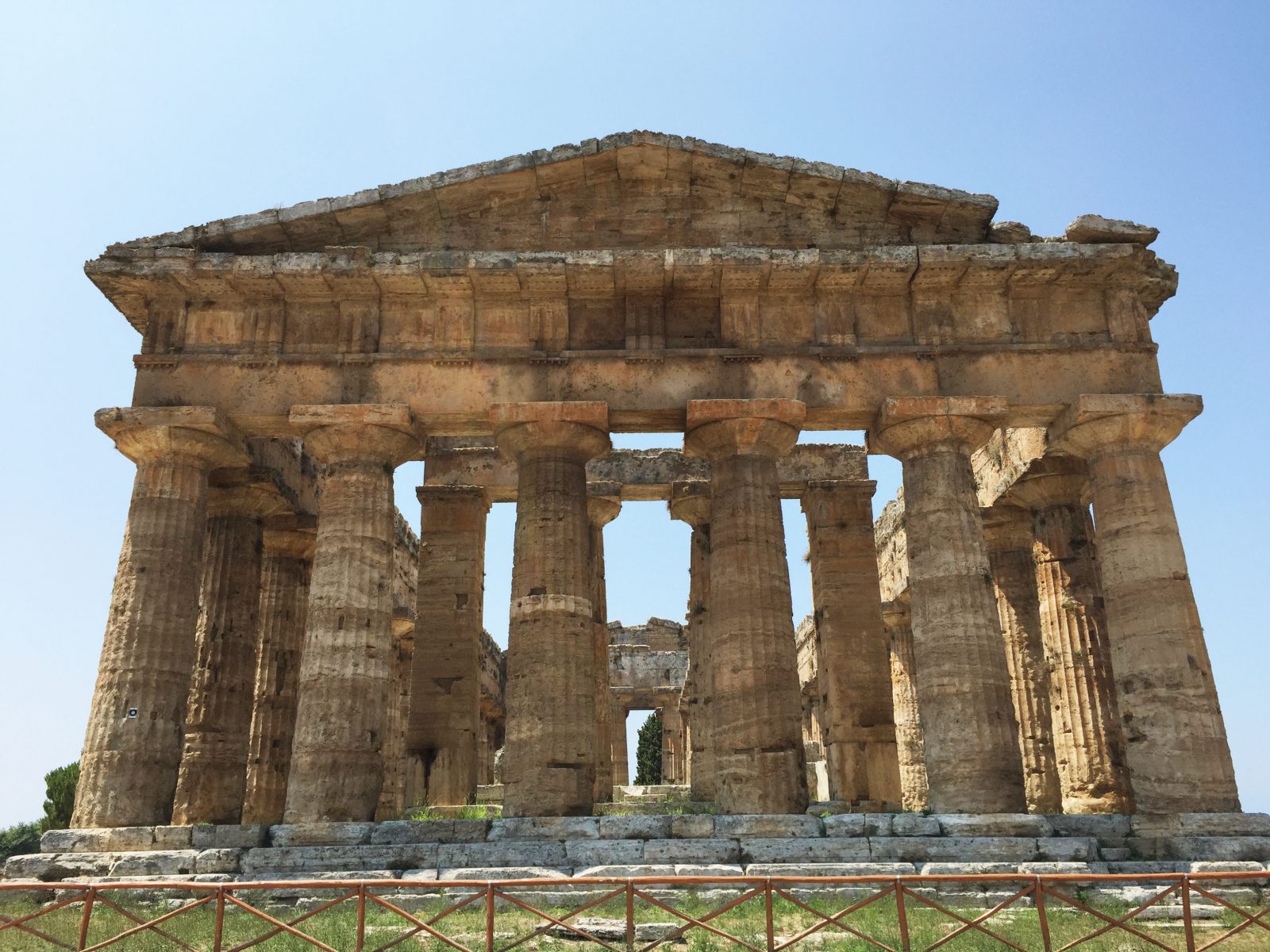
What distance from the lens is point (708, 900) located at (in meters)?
11.7

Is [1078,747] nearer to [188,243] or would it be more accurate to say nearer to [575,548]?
[575,548]

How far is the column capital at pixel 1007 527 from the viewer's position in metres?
20.9

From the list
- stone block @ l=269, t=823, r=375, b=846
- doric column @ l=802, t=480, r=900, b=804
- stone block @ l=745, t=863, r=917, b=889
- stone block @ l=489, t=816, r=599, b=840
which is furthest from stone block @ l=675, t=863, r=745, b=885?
doric column @ l=802, t=480, r=900, b=804

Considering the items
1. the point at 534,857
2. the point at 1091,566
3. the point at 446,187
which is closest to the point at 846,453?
the point at 1091,566

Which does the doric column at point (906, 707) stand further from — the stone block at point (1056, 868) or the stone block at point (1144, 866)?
the stone block at point (1056, 868)

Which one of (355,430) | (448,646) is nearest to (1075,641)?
(448,646)

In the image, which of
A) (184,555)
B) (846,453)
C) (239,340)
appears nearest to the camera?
→ (184,555)

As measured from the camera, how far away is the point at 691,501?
21.9 meters

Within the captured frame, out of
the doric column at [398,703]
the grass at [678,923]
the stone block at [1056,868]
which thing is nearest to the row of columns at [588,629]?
the stone block at [1056,868]

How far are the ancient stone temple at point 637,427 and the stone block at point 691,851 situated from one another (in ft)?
3.67

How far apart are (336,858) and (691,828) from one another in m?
4.54

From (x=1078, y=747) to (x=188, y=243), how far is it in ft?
56.3

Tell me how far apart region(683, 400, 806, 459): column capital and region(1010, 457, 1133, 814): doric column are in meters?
5.84

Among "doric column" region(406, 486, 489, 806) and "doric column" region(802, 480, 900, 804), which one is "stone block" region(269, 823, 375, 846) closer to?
"doric column" region(406, 486, 489, 806)
